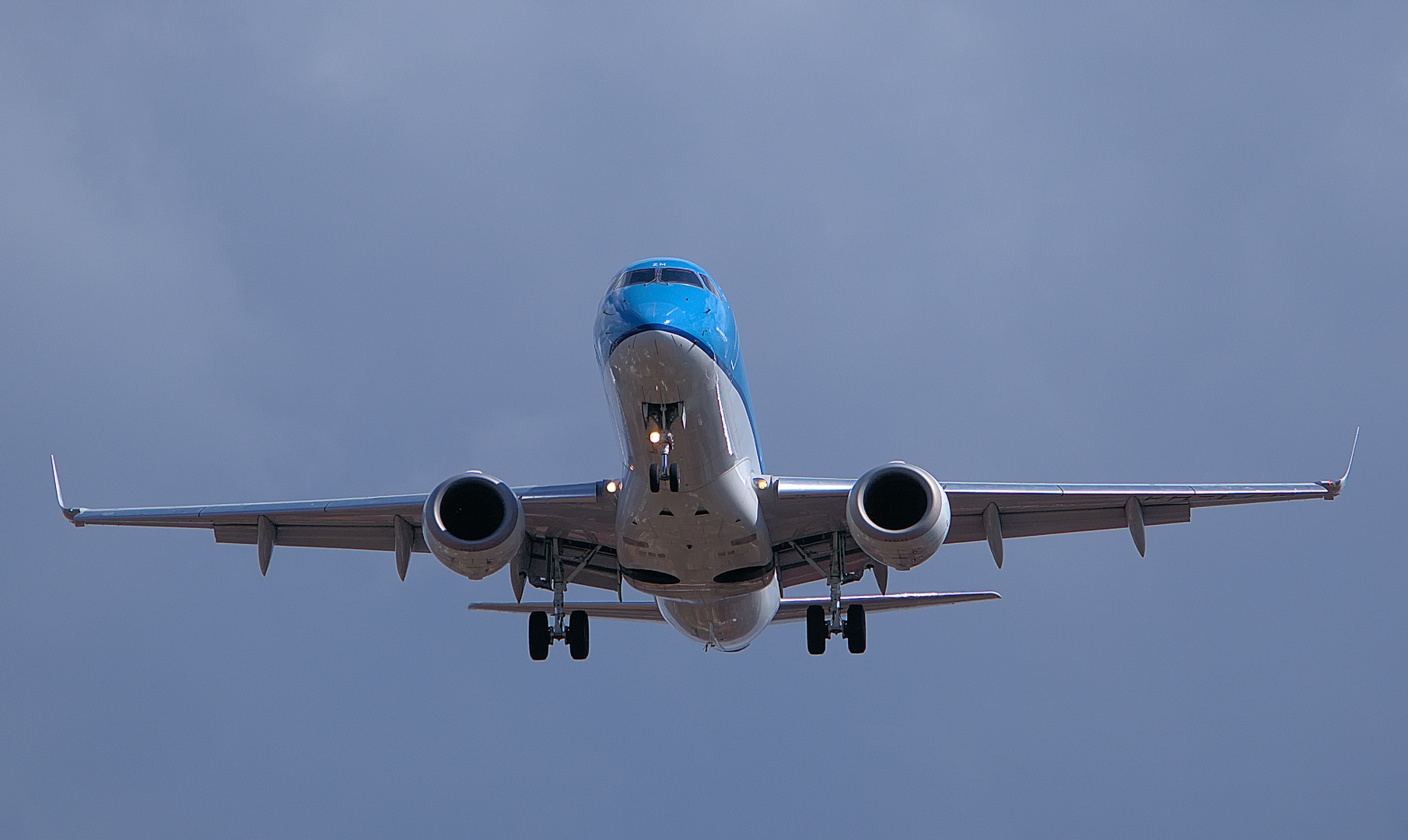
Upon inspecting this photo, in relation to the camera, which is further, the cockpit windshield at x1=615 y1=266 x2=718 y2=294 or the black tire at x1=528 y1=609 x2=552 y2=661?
the black tire at x1=528 y1=609 x2=552 y2=661

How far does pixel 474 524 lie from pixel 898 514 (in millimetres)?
6244

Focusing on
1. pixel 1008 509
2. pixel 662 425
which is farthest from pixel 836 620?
pixel 662 425

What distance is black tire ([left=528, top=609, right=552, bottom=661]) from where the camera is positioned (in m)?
25.0

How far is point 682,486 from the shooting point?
20594 millimetres

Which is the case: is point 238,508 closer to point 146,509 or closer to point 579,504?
point 146,509

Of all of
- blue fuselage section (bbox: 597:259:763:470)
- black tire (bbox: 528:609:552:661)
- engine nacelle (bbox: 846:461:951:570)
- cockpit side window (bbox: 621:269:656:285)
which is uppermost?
cockpit side window (bbox: 621:269:656:285)

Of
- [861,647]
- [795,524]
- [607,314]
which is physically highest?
[607,314]

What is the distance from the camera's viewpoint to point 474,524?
21688mm

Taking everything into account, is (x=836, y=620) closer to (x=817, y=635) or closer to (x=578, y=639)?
(x=817, y=635)

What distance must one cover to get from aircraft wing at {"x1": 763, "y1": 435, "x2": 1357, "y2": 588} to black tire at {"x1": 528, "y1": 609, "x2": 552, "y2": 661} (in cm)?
414

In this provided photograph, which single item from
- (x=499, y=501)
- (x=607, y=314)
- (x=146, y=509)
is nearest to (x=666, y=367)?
(x=607, y=314)

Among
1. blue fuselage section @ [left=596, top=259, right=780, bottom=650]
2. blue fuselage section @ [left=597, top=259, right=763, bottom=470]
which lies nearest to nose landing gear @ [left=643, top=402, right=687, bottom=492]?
blue fuselage section @ [left=596, top=259, right=780, bottom=650]

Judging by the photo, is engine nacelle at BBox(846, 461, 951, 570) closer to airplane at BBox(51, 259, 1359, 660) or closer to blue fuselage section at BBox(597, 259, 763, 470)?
airplane at BBox(51, 259, 1359, 660)

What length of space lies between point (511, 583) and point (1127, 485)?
403 inches
